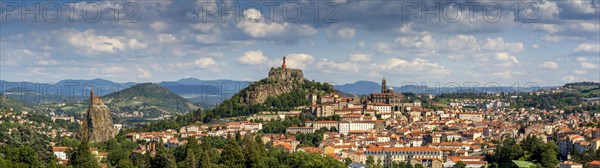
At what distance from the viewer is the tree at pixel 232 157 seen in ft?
169

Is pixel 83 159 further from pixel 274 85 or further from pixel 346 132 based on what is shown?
pixel 274 85

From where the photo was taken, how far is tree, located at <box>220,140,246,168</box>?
51625 mm

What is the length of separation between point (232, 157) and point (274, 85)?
1607 inches

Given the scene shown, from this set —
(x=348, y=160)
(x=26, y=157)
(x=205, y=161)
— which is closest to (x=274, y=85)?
(x=348, y=160)

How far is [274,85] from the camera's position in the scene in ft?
304

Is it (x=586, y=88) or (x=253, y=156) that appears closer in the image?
(x=253, y=156)

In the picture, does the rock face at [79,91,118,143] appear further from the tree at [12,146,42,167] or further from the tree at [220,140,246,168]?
the tree at [12,146,42,167]

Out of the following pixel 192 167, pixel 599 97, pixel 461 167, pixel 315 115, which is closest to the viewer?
pixel 192 167

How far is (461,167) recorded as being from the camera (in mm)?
58781

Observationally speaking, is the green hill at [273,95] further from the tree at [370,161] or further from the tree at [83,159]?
the tree at [83,159]

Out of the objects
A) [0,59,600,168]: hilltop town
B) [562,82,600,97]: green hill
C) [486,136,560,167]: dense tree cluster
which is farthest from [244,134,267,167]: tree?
[562,82,600,97]: green hill

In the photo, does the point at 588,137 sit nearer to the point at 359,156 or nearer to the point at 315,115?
Result: the point at 359,156

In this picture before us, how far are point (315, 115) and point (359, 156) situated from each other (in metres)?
19.7

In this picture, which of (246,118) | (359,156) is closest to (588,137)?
(359,156)
